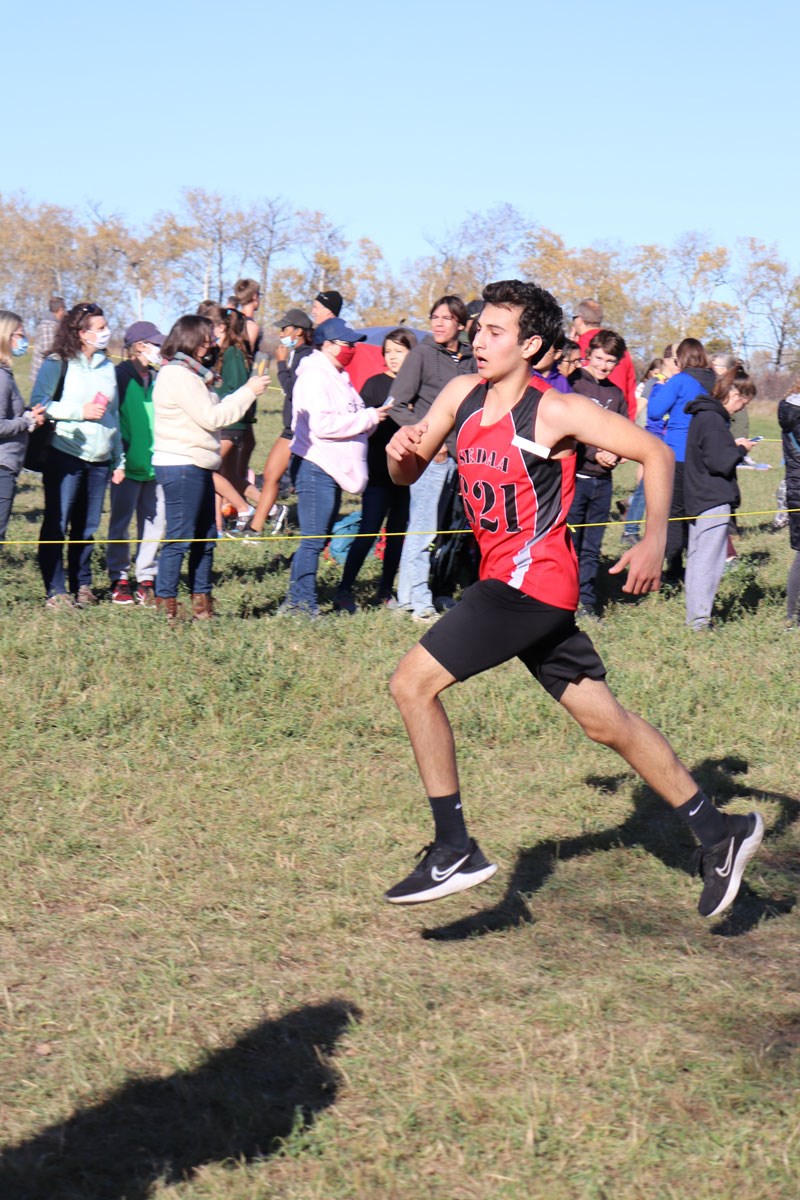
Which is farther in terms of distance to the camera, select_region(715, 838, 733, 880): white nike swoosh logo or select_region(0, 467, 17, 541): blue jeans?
select_region(0, 467, 17, 541): blue jeans

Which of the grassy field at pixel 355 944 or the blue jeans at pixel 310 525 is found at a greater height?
the blue jeans at pixel 310 525

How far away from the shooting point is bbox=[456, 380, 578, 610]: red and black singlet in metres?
4.64

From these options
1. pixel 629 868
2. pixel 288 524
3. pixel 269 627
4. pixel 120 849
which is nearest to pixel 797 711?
pixel 629 868

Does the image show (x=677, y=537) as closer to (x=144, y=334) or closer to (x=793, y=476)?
(x=793, y=476)

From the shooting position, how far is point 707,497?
972 centimetres

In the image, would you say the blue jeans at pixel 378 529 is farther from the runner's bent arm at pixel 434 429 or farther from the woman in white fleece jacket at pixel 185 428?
the runner's bent arm at pixel 434 429

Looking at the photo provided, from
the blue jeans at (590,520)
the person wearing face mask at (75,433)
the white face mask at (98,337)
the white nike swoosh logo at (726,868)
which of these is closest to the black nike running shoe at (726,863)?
the white nike swoosh logo at (726,868)

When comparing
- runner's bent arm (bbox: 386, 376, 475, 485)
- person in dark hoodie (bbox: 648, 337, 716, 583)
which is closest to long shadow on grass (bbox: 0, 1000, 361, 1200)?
runner's bent arm (bbox: 386, 376, 475, 485)

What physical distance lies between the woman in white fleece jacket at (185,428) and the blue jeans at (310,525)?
2.74 feet

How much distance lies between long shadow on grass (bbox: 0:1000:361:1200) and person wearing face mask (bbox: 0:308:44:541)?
5785mm

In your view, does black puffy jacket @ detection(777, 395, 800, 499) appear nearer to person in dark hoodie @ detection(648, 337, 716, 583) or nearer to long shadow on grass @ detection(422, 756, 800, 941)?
person in dark hoodie @ detection(648, 337, 716, 583)

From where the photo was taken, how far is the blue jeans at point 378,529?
32.9 ft

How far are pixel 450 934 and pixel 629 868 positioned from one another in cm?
108

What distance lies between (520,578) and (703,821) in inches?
45.4
